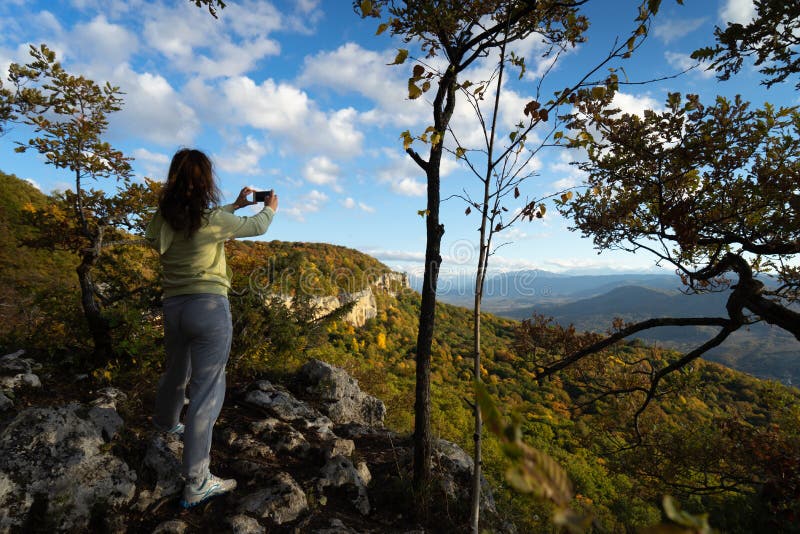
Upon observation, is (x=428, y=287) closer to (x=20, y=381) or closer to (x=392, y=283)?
(x=20, y=381)

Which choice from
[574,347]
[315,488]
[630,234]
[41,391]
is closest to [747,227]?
[630,234]

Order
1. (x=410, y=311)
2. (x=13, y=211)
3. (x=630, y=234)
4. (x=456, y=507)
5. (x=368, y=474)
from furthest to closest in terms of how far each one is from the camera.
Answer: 1. (x=410, y=311)
2. (x=13, y=211)
3. (x=630, y=234)
4. (x=368, y=474)
5. (x=456, y=507)

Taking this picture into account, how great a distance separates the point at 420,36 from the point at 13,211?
2386 cm

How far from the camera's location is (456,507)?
13.3ft

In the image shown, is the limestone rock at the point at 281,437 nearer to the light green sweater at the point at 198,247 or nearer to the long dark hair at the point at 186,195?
the light green sweater at the point at 198,247

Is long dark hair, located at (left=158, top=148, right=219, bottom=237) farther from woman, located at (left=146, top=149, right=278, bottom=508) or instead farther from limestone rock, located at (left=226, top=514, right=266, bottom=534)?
limestone rock, located at (left=226, top=514, right=266, bottom=534)

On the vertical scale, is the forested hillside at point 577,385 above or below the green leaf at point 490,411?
below

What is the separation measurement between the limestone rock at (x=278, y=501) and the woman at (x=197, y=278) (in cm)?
42

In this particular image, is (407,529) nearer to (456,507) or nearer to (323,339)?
(456,507)

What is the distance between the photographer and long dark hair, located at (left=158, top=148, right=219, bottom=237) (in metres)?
2.92

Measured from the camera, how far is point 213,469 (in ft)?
12.8

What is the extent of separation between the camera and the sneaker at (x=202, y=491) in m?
3.09

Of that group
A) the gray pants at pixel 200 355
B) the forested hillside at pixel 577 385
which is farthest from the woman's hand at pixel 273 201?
the forested hillside at pixel 577 385

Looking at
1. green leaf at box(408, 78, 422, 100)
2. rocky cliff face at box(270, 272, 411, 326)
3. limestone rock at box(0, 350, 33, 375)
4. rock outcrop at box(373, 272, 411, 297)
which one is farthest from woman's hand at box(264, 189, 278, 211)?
rock outcrop at box(373, 272, 411, 297)
